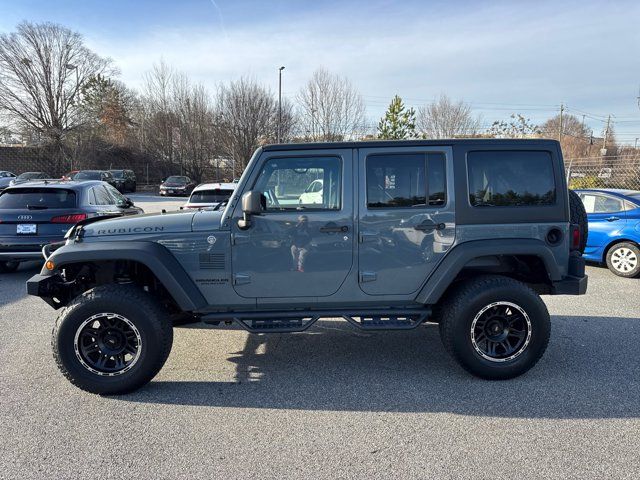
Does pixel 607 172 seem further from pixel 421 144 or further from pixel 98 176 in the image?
pixel 98 176

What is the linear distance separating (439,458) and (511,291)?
5.28 feet

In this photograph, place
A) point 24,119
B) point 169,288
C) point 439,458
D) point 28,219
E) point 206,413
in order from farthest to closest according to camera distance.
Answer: point 24,119 < point 28,219 < point 169,288 < point 206,413 < point 439,458

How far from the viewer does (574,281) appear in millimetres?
3943

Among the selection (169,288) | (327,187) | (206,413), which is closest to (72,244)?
(169,288)

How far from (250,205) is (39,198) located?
19.5 ft

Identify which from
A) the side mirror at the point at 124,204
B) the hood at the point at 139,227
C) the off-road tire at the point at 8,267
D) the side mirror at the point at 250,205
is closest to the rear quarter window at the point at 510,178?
the side mirror at the point at 250,205

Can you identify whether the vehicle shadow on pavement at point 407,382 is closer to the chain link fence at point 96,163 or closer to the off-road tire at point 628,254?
the off-road tire at point 628,254

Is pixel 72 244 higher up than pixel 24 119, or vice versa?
pixel 24 119

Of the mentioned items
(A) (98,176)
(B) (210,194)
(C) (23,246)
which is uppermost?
(A) (98,176)

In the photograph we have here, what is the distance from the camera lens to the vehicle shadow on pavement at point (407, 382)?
3.44 metres

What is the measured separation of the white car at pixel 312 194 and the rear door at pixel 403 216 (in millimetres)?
360

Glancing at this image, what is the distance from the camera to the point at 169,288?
3.61 m

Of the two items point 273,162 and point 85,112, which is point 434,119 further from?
point 273,162

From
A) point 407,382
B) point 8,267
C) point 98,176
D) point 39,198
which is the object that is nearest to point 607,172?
point 407,382
